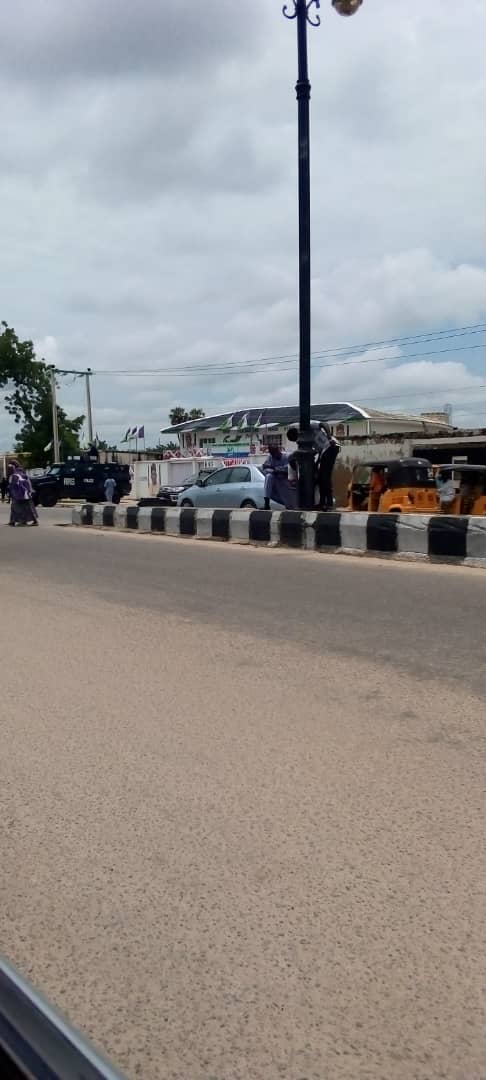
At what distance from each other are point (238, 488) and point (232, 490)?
21 cm

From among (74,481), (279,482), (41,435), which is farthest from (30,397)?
(279,482)

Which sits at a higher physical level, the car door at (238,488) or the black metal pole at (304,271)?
the black metal pole at (304,271)

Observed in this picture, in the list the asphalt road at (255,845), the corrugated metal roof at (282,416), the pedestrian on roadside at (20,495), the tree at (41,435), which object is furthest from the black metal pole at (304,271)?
the tree at (41,435)

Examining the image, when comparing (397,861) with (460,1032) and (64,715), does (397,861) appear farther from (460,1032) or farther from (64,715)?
(64,715)

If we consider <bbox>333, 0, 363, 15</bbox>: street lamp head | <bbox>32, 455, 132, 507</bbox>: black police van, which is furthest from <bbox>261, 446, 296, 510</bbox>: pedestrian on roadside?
<bbox>32, 455, 132, 507</bbox>: black police van

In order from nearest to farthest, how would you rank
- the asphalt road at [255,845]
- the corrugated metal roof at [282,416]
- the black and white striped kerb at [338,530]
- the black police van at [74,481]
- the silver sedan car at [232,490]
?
the asphalt road at [255,845], the black and white striped kerb at [338,530], the silver sedan car at [232,490], the black police van at [74,481], the corrugated metal roof at [282,416]

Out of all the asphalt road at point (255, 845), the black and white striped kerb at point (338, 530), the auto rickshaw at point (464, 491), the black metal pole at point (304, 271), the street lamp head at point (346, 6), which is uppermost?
the street lamp head at point (346, 6)

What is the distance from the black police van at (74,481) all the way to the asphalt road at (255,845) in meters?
28.8

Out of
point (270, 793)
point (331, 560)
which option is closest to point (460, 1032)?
point (270, 793)

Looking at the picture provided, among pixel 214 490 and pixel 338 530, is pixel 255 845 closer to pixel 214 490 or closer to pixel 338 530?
pixel 338 530

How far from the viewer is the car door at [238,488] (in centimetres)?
1873

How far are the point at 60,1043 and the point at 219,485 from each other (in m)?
18.1

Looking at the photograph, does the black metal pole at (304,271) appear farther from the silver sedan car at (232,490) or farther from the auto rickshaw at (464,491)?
the silver sedan car at (232,490)

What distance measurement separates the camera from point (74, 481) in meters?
35.0
